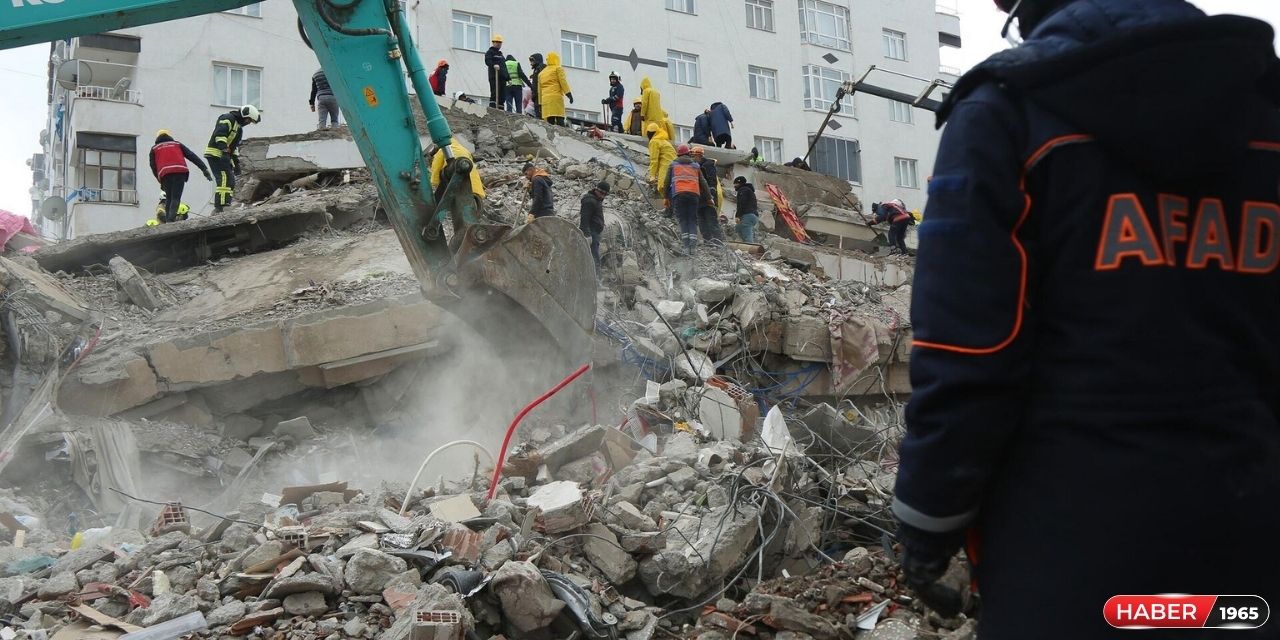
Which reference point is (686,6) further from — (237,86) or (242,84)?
(237,86)

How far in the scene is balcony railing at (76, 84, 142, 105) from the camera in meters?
21.9

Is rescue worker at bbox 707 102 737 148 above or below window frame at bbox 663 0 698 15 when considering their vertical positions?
below

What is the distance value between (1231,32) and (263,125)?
942 inches

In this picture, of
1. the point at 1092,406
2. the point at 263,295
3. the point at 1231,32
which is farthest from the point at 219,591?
the point at 263,295

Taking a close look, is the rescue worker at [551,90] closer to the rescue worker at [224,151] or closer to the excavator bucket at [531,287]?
the rescue worker at [224,151]

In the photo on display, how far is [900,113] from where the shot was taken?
105 feet

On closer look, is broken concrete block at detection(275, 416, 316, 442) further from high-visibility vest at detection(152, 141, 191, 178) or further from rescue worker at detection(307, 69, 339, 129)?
rescue worker at detection(307, 69, 339, 129)

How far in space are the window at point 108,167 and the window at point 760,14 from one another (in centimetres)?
1864

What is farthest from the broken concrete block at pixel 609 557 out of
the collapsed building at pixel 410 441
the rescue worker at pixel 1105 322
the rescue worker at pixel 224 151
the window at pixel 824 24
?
the window at pixel 824 24

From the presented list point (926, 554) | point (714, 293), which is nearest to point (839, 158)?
point (714, 293)

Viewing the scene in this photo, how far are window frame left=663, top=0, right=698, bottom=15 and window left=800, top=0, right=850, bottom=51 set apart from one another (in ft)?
14.2

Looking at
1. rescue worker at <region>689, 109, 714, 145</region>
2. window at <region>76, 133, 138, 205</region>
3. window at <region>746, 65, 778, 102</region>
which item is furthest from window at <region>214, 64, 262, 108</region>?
window at <region>746, 65, 778, 102</region>

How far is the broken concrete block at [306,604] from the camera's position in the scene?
130 inches

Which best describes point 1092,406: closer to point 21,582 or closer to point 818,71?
point 21,582
